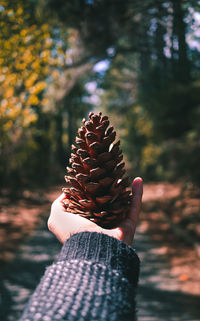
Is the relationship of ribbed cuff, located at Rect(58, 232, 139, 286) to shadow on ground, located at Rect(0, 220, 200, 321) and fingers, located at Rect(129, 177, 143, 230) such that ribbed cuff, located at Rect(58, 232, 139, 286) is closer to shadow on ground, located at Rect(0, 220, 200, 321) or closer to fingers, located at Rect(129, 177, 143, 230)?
fingers, located at Rect(129, 177, 143, 230)

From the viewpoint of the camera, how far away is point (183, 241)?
7289 mm

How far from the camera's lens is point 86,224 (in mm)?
1455

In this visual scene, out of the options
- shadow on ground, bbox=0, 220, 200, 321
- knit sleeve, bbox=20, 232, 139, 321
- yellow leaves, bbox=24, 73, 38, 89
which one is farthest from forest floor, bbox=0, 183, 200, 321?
knit sleeve, bbox=20, 232, 139, 321

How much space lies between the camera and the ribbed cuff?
4.05 feet

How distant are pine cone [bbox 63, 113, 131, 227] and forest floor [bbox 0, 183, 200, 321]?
3515mm

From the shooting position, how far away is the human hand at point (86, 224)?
1.44 meters

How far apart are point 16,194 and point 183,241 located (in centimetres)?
442

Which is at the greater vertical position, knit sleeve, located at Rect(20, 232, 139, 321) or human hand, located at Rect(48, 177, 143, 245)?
human hand, located at Rect(48, 177, 143, 245)

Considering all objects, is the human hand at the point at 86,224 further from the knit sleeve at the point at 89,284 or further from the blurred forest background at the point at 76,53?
the blurred forest background at the point at 76,53

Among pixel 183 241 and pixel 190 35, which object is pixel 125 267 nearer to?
pixel 190 35

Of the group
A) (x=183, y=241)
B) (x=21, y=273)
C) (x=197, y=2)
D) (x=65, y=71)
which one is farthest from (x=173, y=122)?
(x=197, y=2)

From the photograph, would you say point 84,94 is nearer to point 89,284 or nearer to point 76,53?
point 76,53

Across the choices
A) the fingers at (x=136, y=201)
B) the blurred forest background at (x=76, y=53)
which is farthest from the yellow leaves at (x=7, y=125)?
the fingers at (x=136, y=201)

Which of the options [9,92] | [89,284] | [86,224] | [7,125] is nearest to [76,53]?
[9,92]
